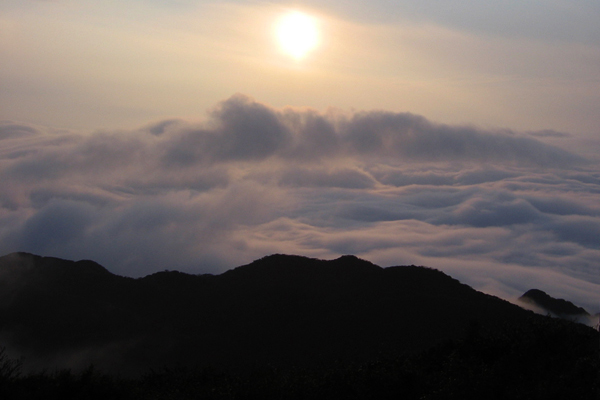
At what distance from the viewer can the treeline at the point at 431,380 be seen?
26984 millimetres

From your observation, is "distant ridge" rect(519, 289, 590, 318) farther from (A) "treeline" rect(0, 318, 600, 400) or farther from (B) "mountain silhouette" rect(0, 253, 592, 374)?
(A) "treeline" rect(0, 318, 600, 400)

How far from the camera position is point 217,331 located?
58.4 m

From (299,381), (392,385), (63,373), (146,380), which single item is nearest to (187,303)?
(146,380)

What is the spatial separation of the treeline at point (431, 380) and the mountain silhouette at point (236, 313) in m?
12.8

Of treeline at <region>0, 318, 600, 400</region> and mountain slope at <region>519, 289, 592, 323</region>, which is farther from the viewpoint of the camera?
mountain slope at <region>519, 289, 592, 323</region>

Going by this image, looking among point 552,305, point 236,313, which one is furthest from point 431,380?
point 552,305

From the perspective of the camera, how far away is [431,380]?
3098 cm

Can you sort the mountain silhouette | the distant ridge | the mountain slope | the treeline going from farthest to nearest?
the distant ridge, the mountain slope, the mountain silhouette, the treeline

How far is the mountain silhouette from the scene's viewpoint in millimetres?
52844

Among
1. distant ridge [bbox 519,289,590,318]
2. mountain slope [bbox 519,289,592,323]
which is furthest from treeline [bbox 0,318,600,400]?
distant ridge [bbox 519,289,590,318]

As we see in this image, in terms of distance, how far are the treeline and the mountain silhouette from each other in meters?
12.8

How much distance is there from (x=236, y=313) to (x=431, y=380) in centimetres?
3304

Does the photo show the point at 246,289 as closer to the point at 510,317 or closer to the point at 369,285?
the point at 369,285

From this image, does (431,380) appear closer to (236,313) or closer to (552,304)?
(236,313)
